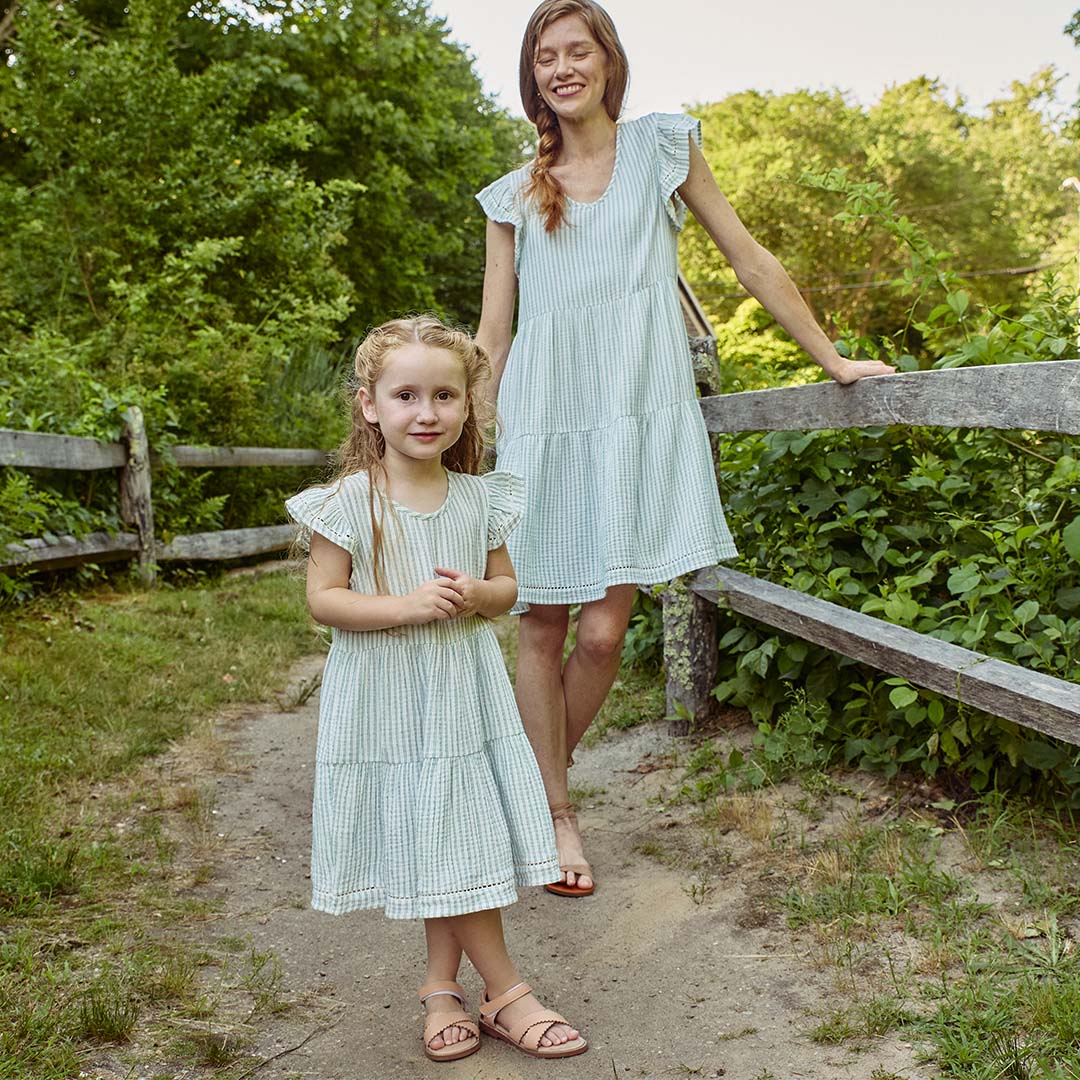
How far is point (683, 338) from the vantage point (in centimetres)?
312

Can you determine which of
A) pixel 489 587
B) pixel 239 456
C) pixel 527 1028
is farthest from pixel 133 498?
pixel 527 1028

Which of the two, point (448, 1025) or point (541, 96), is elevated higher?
point (541, 96)

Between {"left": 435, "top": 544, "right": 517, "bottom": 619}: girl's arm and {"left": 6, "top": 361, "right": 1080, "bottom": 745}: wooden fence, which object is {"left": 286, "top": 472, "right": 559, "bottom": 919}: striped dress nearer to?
{"left": 435, "top": 544, "right": 517, "bottom": 619}: girl's arm

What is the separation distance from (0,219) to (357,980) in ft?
30.2

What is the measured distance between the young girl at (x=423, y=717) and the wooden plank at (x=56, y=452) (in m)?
3.67

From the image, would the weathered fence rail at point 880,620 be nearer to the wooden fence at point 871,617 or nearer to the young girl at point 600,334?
the wooden fence at point 871,617

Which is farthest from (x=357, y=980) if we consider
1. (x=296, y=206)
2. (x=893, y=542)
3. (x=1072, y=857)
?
(x=296, y=206)

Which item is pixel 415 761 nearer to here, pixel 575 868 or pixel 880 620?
pixel 575 868

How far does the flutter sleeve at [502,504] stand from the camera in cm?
246

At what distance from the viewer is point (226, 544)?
8.20 metres

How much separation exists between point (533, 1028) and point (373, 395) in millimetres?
1275

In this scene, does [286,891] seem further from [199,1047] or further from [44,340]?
[44,340]

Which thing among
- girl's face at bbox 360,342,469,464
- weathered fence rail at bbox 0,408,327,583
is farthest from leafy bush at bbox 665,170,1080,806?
weathered fence rail at bbox 0,408,327,583

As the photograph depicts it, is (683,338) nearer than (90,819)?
Yes
